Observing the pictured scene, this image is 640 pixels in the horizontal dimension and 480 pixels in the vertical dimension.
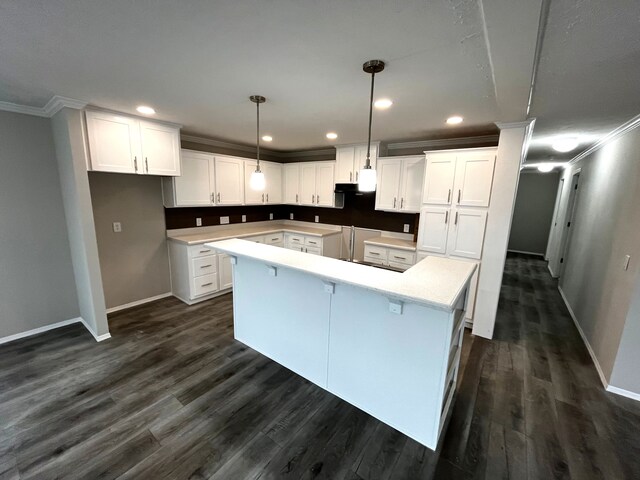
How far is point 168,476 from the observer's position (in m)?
1.54

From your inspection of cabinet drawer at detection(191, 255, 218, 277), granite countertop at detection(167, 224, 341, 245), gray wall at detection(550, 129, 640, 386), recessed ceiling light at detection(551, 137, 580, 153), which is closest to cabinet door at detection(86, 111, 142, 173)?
granite countertop at detection(167, 224, 341, 245)

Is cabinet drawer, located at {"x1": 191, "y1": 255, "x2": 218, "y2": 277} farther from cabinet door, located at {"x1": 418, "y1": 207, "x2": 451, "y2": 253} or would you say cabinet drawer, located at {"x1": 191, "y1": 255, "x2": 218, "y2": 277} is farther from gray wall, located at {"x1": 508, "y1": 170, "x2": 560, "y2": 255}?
gray wall, located at {"x1": 508, "y1": 170, "x2": 560, "y2": 255}

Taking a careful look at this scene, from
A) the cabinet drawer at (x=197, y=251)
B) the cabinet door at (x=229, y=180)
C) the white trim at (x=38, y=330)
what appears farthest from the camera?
the cabinet door at (x=229, y=180)

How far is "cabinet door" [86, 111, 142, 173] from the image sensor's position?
8.93 ft

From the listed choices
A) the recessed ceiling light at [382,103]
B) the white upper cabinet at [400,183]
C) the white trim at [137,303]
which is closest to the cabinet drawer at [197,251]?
the white trim at [137,303]

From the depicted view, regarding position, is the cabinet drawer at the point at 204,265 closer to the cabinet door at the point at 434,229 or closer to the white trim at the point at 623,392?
the cabinet door at the point at 434,229

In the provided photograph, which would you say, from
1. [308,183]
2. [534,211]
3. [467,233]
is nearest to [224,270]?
[308,183]

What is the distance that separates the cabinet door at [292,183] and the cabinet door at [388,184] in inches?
65.7

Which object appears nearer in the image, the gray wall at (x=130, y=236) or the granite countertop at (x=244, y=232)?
the gray wall at (x=130, y=236)

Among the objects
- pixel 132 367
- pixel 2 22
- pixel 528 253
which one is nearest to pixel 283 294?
pixel 132 367

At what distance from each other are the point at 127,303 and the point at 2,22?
130 inches

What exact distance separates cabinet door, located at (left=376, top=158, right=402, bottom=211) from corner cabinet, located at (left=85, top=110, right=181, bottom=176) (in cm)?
288

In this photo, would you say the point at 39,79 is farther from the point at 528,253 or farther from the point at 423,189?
the point at 528,253

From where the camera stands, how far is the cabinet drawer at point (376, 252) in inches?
158
